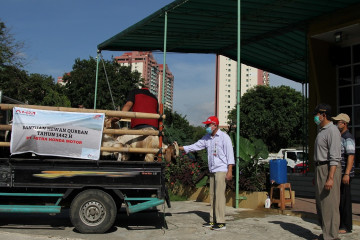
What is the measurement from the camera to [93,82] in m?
41.7

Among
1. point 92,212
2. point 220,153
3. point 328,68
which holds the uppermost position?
point 328,68

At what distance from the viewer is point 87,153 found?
6.54 meters

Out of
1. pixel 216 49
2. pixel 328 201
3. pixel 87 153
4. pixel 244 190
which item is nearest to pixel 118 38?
pixel 216 49

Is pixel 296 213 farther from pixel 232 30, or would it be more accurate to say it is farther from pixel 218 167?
pixel 232 30

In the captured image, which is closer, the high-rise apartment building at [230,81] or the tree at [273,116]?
the tree at [273,116]

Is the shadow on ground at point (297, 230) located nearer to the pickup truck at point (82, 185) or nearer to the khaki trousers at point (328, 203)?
the khaki trousers at point (328, 203)

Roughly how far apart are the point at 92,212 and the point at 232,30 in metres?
9.97

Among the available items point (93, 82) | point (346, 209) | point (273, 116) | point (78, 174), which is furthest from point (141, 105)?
point (273, 116)

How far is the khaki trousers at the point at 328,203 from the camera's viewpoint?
561 cm

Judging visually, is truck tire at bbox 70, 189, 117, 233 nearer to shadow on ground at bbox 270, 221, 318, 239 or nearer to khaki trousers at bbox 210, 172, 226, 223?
khaki trousers at bbox 210, 172, 226, 223

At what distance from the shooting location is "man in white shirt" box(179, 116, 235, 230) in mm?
6914

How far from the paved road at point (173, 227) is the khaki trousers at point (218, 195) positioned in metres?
0.27

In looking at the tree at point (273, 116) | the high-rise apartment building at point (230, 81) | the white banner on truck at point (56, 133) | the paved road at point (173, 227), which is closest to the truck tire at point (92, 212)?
the paved road at point (173, 227)

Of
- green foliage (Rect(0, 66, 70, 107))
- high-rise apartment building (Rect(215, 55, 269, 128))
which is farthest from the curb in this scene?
high-rise apartment building (Rect(215, 55, 269, 128))
